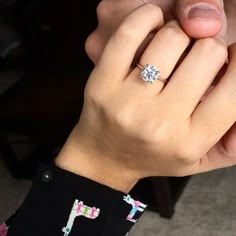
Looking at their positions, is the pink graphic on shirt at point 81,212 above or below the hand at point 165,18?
below

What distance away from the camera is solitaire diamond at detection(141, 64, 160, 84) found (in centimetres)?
51

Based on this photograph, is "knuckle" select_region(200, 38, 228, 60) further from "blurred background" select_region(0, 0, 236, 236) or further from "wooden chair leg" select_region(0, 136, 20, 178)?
"wooden chair leg" select_region(0, 136, 20, 178)

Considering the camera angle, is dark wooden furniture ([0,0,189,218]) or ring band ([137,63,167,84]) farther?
dark wooden furniture ([0,0,189,218])

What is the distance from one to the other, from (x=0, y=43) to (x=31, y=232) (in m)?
1.09

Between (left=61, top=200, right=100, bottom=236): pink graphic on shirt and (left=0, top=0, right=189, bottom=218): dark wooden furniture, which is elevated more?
(left=61, top=200, right=100, bottom=236): pink graphic on shirt

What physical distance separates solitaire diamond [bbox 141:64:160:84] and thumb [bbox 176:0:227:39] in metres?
0.07

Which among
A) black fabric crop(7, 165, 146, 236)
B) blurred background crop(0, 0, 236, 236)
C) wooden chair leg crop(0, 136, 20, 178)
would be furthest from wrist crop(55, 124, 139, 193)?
wooden chair leg crop(0, 136, 20, 178)

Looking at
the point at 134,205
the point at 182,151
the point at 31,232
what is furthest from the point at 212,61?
the point at 31,232

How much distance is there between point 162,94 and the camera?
524 millimetres

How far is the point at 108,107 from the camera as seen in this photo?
1.78ft

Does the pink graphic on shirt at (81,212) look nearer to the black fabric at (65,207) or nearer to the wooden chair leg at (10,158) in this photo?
the black fabric at (65,207)

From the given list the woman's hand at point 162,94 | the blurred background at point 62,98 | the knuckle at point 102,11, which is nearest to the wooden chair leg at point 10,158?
the blurred background at point 62,98

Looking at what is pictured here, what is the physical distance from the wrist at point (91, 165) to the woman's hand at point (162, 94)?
0.15ft

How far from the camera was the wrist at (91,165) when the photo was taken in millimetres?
603
